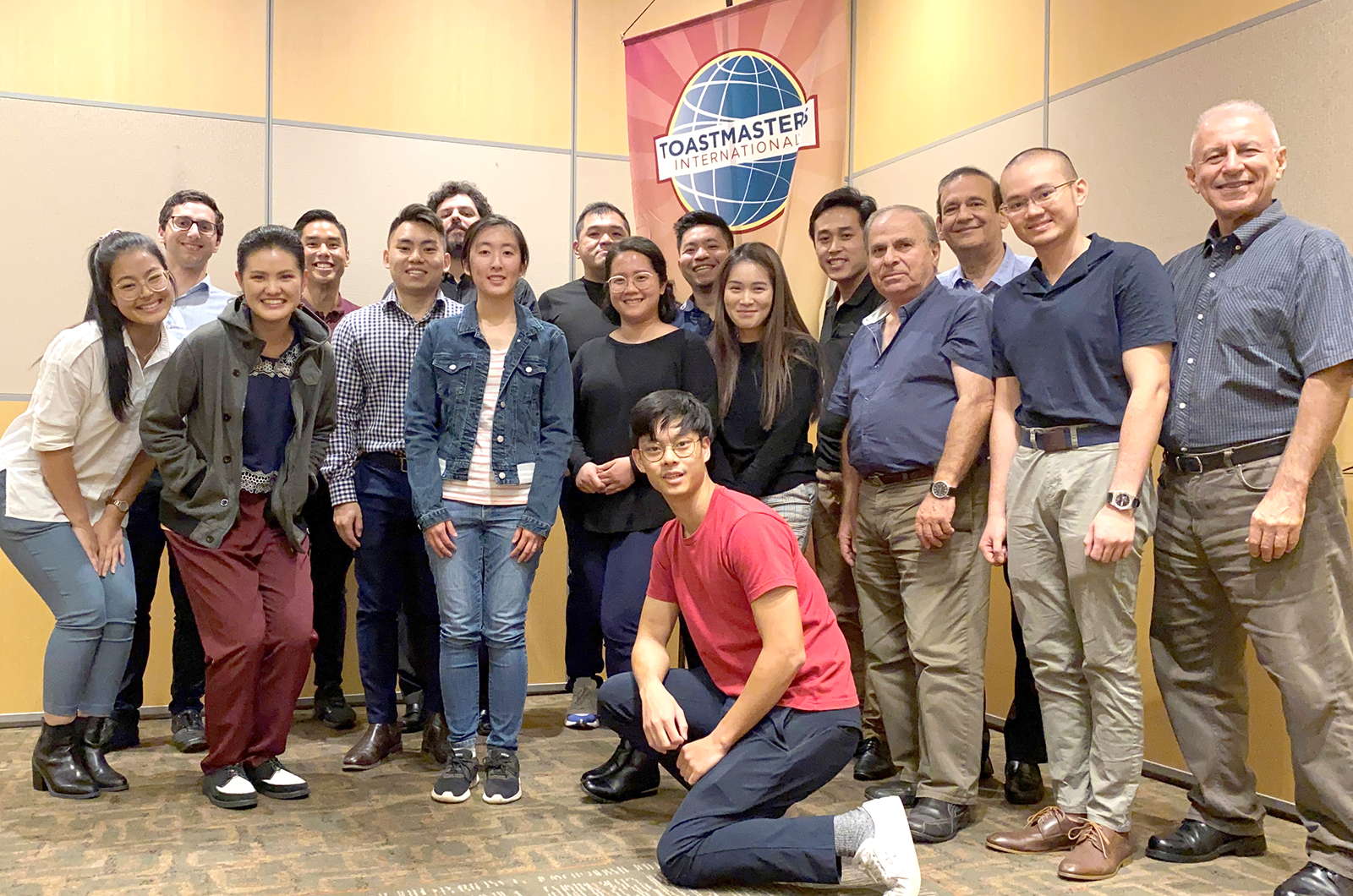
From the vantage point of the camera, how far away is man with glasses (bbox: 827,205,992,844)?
9.25ft

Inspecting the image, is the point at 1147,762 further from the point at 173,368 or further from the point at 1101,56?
the point at 173,368

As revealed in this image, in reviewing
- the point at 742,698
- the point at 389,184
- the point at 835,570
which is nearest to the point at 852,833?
the point at 742,698

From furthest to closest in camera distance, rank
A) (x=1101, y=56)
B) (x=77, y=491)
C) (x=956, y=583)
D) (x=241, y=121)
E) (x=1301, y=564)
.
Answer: (x=241, y=121)
(x=1101, y=56)
(x=77, y=491)
(x=956, y=583)
(x=1301, y=564)

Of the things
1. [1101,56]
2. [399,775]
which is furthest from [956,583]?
[1101,56]

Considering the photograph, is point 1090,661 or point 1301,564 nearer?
point 1301,564

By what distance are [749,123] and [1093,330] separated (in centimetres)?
195

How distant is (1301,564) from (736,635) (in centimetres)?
124

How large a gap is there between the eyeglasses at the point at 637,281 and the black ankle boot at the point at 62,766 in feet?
6.49

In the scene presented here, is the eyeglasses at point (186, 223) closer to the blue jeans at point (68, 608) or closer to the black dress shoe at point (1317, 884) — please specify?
the blue jeans at point (68, 608)

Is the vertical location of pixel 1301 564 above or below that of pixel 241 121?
below

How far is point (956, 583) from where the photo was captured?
2857 mm

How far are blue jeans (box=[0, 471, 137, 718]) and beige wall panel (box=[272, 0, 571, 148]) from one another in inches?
82.2

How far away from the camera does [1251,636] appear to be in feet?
8.21

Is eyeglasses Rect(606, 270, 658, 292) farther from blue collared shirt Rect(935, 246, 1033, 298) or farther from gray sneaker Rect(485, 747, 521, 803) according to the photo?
gray sneaker Rect(485, 747, 521, 803)
